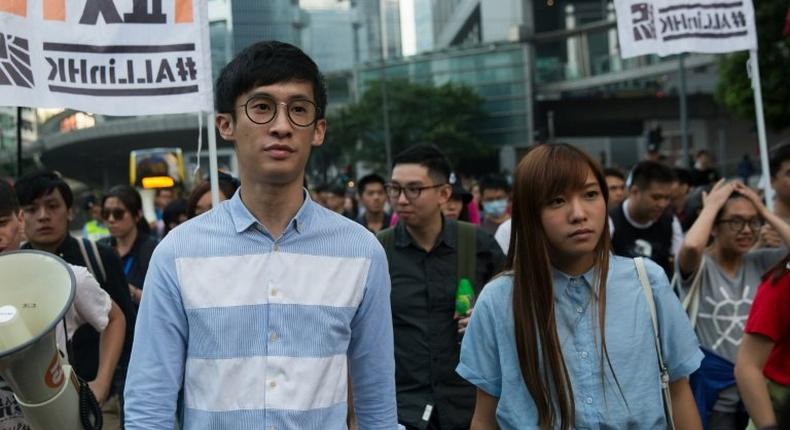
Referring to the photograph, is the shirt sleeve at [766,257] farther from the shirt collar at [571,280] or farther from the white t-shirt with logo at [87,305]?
the white t-shirt with logo at [87,305]

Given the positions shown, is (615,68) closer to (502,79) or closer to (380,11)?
(502,79)

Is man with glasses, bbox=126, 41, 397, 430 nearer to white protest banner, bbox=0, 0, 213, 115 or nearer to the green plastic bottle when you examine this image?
the green plastic bottle

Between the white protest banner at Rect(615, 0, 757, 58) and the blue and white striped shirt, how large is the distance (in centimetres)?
464

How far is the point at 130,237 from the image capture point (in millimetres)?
7176

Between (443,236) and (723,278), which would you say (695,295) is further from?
(443,236)


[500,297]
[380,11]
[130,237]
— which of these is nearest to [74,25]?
[130,237]

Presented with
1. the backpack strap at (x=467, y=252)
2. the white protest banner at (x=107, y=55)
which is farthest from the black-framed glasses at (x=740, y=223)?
the white protest banner at (x=107, y=55)

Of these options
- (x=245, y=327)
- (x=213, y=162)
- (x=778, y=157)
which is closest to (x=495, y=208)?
(x=778, y=157)

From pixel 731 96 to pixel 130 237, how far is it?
23738 millimetres

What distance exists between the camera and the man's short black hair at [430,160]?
5336 mm

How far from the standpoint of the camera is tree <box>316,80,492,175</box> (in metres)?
58.1

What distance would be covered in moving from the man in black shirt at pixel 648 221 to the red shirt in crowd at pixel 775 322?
112 inches

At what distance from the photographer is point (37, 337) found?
2.91 m

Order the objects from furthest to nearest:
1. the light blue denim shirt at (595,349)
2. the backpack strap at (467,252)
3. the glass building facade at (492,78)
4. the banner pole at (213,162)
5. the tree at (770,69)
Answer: the glass building facade at (492,78)
the tree at (770,69)
the backpack strap at (467,252)
the banner pole at (213,162)
the light blue denim shirt at (595,349)
